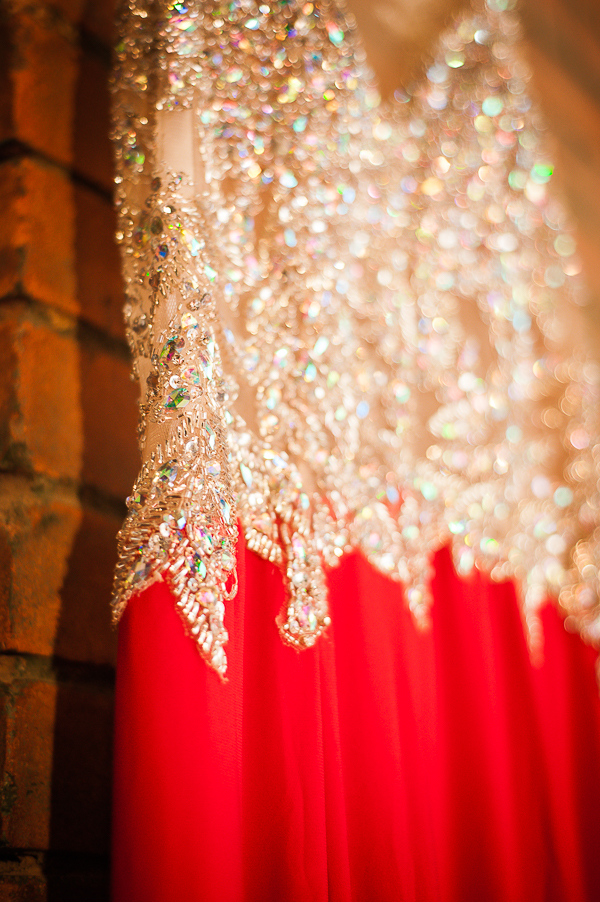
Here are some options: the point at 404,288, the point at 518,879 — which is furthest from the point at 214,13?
the point at 518,879

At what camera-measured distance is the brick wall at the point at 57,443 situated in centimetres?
45

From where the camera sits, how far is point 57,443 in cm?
51

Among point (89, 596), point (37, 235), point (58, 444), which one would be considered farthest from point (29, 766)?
point (37, 235)

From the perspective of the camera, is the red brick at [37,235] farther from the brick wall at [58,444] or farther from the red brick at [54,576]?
the red brick at [54,576]

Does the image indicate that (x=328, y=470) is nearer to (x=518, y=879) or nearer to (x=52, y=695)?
(x=52, y=695)

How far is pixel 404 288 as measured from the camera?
0.68 meters

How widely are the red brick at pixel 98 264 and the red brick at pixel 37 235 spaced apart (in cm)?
1

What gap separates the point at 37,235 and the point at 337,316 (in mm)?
263

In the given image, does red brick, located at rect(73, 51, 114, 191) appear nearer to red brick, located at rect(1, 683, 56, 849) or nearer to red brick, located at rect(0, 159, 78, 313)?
red brick, located at rect(0, 159, 78, 313)

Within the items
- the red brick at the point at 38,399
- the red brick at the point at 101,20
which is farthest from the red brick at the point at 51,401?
the red brick at the point at 101,20

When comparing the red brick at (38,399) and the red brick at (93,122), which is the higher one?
the red brick at (93,122)

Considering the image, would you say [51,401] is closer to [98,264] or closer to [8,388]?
[8,388]

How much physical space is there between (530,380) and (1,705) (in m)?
0.64

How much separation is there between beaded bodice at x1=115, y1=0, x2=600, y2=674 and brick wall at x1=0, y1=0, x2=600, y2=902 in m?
0.10
